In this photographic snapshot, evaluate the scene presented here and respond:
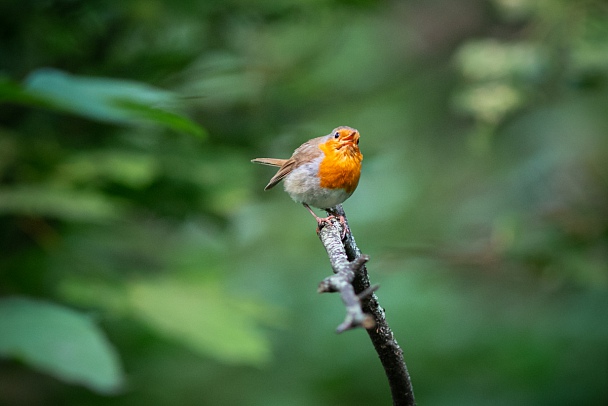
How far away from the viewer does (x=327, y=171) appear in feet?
6.32

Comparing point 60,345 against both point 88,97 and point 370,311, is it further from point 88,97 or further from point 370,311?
point 370,311

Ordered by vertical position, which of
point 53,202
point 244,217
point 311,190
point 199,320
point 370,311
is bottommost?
point 370,311

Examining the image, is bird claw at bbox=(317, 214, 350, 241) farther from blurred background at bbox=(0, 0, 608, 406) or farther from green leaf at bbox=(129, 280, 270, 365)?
green leaf at bbox=(129, 280, 270, 365)

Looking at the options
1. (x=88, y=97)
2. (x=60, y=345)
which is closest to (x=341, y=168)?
(x=88, y=97)

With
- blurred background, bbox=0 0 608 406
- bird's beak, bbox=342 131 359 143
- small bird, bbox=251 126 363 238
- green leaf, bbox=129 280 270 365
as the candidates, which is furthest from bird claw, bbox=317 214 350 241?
green leaf, bbox=129 280 270 365

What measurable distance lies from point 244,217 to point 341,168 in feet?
11.7

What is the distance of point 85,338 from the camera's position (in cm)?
246

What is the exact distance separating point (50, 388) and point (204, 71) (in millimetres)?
1772

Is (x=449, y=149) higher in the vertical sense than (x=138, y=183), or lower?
higher

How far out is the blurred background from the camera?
3021 millimetres

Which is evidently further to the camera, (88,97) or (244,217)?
(244,217)

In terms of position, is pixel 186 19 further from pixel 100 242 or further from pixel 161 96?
pixel 161 96

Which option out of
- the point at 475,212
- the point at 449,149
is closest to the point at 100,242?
the point at 475,212

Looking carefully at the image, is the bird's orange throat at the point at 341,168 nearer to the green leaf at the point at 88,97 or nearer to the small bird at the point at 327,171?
the small bird at the point at 327,171
